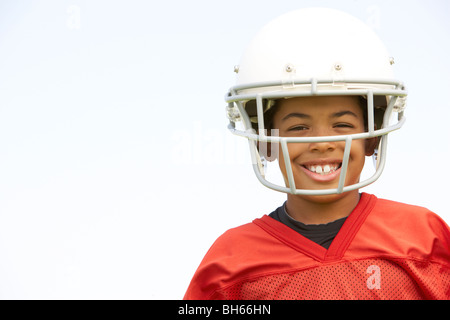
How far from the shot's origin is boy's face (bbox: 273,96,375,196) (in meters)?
2.08

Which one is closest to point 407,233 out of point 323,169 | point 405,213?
point 405,213

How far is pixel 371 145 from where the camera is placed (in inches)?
88.1

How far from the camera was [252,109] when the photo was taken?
231 centimetres

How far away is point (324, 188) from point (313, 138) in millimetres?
179

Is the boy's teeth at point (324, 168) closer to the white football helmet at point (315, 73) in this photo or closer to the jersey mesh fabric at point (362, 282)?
the white football helmet at point (315, 73)

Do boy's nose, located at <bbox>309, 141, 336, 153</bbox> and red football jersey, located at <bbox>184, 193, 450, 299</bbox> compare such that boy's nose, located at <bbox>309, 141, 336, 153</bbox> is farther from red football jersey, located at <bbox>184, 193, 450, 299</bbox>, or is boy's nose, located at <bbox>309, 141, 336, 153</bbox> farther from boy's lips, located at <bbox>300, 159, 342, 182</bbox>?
red football jersey, located at <bbox>184, 193, 450, 299</bbox>

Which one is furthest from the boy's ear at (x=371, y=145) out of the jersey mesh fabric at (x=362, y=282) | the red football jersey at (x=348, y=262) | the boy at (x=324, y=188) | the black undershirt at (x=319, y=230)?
the jersey mesh fabric at (x=362, y=282)

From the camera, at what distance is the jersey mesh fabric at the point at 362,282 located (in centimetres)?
201

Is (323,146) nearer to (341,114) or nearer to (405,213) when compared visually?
(341,114)

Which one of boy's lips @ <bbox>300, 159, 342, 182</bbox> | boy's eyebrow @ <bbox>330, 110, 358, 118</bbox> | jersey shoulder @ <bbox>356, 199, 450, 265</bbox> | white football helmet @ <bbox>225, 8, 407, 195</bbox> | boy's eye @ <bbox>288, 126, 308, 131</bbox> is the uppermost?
white football helmet @ <bbox>225, 8, 407, 195</bbox>

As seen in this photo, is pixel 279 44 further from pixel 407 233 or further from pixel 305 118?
pixel 407 233

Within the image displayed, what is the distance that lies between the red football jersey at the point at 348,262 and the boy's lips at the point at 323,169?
0.15 metres

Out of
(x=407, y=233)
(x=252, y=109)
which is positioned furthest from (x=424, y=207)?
(x=252, y=109)

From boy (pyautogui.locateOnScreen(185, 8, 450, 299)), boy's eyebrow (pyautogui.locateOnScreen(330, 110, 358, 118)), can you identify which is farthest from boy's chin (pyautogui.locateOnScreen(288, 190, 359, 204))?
boy's eyebrow (pyautogui.locateOnScreen(330, 110, 358, 118))
